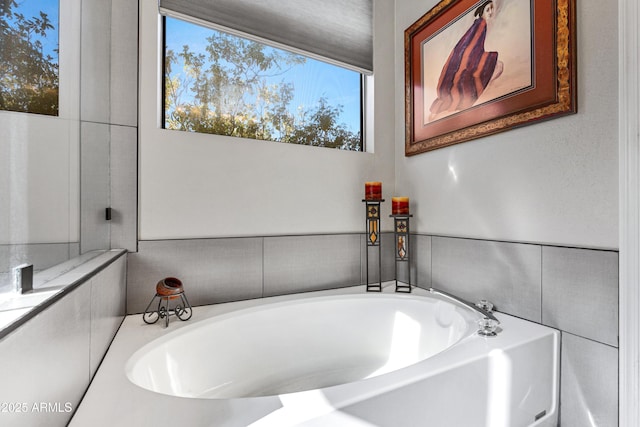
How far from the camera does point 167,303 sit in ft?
3.92

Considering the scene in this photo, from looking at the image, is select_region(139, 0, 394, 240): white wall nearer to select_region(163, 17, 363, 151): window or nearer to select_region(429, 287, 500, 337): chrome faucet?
select_region(163, 17, 363, 151): window

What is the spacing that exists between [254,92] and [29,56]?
1.10 metres

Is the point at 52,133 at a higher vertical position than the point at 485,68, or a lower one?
lower

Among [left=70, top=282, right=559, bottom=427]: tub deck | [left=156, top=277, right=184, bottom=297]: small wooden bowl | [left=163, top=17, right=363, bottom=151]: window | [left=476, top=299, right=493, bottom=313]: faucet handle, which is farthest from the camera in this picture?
[left=163, top=17, right=363, bottom=151]: window

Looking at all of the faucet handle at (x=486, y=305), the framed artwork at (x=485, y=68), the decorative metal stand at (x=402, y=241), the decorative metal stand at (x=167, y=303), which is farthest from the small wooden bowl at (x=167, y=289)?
the framed artwork at (x=485, y=68)

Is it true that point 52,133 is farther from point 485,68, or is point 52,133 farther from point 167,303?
point 485,68

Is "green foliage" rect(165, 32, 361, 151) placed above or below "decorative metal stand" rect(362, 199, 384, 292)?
above

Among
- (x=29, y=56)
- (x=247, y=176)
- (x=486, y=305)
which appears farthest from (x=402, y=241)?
(x=29, y=56)

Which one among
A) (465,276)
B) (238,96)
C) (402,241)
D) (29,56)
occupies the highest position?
(238,96)

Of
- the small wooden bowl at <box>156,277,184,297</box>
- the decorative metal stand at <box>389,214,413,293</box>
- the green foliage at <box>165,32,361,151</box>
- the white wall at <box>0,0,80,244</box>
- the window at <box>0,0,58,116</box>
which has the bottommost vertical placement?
the small wooden bowl at <box>156,277,184,297</box>

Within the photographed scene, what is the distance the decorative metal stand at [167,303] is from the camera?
121 cm

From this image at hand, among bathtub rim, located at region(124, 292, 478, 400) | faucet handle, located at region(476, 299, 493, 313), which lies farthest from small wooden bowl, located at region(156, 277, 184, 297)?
faucet handle, located at region(476, 299, 493, 313)

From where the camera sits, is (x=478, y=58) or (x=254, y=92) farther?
(x=254, y=92)

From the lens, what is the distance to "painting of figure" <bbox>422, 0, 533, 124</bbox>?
1.27 metres
